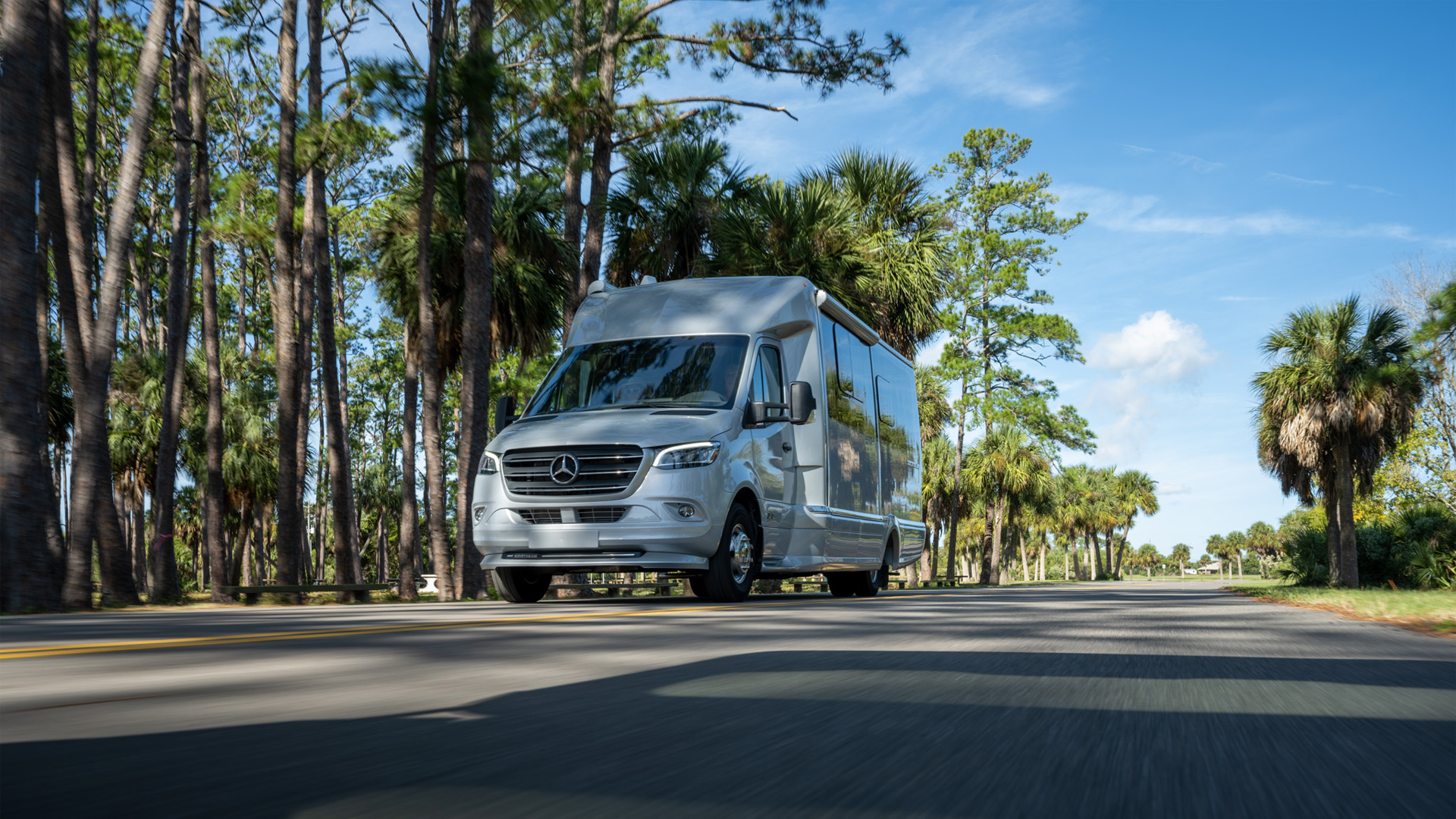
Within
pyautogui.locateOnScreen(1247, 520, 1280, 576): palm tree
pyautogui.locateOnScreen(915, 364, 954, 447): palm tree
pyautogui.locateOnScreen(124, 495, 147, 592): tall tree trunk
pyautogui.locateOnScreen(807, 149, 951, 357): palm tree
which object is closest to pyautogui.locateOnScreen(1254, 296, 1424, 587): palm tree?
pyautogui.locateOnScreen(807, 149, 951, 357): palm tree

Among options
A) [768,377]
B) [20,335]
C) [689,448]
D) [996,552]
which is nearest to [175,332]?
[20,335]

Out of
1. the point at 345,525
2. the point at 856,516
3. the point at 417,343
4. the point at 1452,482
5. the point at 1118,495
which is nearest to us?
→ the point at 856,516

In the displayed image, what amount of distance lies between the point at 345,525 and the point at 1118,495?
328 ft

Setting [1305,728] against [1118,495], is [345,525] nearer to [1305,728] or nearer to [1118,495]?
[1305,728]

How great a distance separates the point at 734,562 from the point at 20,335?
778cm

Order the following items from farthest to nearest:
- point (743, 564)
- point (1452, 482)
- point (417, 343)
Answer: point (1452, 482) → point (417, 343) → point (743, 564)

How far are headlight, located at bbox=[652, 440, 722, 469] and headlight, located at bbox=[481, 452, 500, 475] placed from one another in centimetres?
162

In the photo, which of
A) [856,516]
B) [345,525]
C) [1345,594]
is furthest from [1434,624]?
[345,525]

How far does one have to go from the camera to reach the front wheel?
1073 cm

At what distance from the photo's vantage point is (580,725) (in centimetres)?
297

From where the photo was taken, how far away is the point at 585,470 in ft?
33.9

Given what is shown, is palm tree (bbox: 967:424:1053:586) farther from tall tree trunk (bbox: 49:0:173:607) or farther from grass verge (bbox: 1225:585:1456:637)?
tall tree trunk (bbox: 49:0:173:607)

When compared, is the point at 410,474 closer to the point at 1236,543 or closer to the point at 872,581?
the point at 872,581

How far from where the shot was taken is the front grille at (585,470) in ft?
33.6
